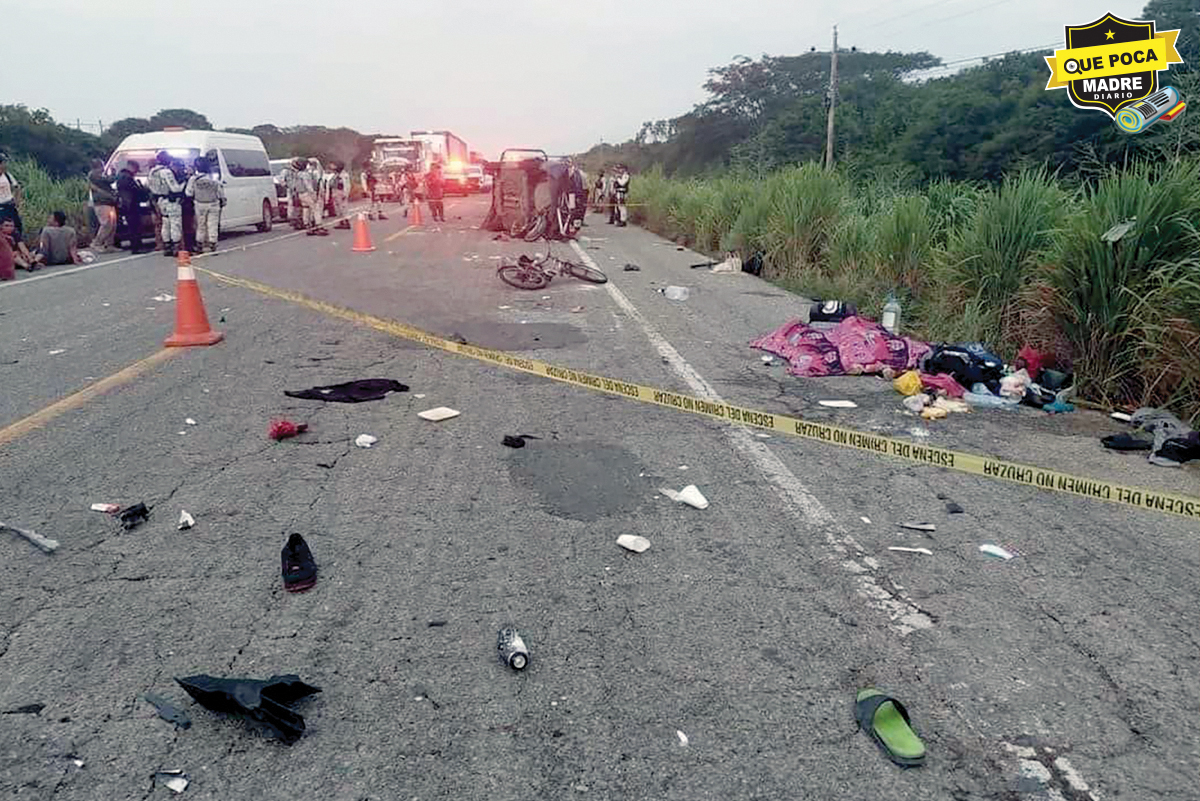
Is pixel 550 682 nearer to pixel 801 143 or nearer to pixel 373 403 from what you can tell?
pixel 373 403

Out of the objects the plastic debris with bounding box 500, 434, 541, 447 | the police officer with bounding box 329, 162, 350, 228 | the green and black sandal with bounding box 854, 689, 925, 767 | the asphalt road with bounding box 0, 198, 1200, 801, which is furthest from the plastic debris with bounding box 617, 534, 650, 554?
the police officer with bounding box 329, 162, 350, 228

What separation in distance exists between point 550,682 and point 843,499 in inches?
89.5

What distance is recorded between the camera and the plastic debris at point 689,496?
14.9 ft

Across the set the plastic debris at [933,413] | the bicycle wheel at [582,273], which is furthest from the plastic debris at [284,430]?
the bicycle wheel at [582,273]

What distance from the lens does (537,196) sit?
67.4ft

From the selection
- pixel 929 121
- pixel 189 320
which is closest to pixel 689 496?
pixel 189 320

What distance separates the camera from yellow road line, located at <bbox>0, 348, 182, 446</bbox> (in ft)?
18.2

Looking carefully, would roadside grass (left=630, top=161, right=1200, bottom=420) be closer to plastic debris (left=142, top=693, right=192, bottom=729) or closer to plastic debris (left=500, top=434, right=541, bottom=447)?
plastic debris (left=500, top=434, right=541, bottom=447)

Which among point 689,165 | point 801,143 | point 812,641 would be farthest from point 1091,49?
point 689,165

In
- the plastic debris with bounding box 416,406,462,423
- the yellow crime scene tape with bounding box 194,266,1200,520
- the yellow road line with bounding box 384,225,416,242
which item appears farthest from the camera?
the yellow road line with bounding box 384,225,416,242

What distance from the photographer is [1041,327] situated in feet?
24.5

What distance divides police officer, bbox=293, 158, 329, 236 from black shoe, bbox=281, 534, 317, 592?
1923cm

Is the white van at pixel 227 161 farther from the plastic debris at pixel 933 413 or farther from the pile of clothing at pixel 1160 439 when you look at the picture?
the pile of clothing at pixel 1160 439

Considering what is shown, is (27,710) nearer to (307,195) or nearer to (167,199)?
(167,199)
